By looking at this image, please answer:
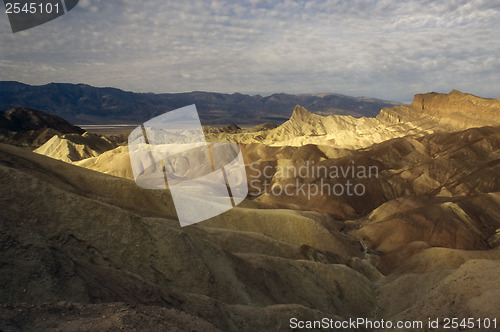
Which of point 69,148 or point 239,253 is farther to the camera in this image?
point 69,148

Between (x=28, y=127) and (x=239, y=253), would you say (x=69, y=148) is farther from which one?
(x=239, y=253)

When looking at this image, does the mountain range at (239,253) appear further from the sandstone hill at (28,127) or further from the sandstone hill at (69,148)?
the sandstone hill at (28,127)

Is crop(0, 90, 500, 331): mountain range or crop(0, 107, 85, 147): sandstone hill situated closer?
crop(0, 90, 500, 331): mountain range

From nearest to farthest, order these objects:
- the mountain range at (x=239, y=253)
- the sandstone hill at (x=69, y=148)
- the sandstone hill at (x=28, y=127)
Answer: the mountain range at (x=239, y=253) → the sandstone hill at (x=69, y=148) → the sandstone hill at (x=28, y=127)

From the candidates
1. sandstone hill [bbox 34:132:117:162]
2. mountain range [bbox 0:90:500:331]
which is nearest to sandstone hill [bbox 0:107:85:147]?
sandstone hill [bbox 34:132:117:162]

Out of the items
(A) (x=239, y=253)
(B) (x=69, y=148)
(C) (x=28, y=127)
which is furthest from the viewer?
(C) (x=28, y=127)

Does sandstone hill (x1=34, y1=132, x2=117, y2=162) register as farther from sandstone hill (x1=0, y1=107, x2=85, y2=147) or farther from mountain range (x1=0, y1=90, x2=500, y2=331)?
mountain range (x1=0, y1=90, x2=500, y2=331)

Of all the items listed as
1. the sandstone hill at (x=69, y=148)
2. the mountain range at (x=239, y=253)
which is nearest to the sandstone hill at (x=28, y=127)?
the sandstone hill at (x=69, y=148)

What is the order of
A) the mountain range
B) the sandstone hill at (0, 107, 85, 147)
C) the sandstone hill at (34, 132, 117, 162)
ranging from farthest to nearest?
the sandstone hill at (0, 107, 85, 147) < the sandstone hill at (34, 132, 117, 162) < the mountain range

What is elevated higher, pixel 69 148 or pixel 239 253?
pixel 239 253

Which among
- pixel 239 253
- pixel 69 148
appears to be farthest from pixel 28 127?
pixel 239 253

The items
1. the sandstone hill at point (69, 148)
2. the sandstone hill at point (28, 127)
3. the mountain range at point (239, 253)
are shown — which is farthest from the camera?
the sandstone hill at point (28, 127)

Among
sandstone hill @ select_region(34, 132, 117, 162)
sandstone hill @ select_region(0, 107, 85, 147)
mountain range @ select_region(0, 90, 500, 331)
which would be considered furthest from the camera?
sandstone hill @ select_region(0, 107, 85, 147)
